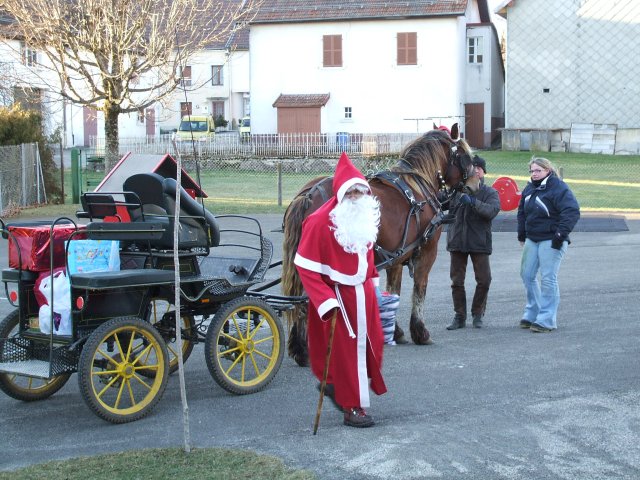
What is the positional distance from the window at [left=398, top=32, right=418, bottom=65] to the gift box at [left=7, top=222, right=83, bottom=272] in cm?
4167

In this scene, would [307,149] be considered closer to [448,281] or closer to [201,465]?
[448,281]

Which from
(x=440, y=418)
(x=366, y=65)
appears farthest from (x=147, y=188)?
(x=366, y=65)

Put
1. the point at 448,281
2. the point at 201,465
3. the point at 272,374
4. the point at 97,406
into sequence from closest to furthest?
the point at 201,465 < the point at 97,406 < the point at 272,374 < the point at 448,281

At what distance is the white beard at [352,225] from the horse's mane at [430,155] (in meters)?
2.82

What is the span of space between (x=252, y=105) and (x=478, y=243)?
40.9 m

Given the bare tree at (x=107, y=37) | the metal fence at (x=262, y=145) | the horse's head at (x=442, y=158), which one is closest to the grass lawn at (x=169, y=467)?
the horse's head at (x=442, y=158)

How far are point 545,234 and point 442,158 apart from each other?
139cm

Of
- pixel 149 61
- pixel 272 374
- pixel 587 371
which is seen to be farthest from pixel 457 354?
pixel 149 61

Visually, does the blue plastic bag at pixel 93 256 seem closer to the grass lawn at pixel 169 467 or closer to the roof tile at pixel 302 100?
the grass lawn at pixel 169 467

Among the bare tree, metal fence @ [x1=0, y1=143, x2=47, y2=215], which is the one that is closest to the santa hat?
metal fence @ [x1=0, y1=143, x2=47, y2=215]

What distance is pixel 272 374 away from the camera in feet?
24.6

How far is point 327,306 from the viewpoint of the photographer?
20.2 feet

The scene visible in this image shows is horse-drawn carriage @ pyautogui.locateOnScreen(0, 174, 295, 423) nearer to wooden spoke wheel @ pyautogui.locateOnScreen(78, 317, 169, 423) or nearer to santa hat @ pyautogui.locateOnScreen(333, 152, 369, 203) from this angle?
wooden spoke wheel @ pyautogui.locateOnScreen(78, 317, 169, 423)

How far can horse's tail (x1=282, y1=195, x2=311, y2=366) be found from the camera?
8.17 metres
